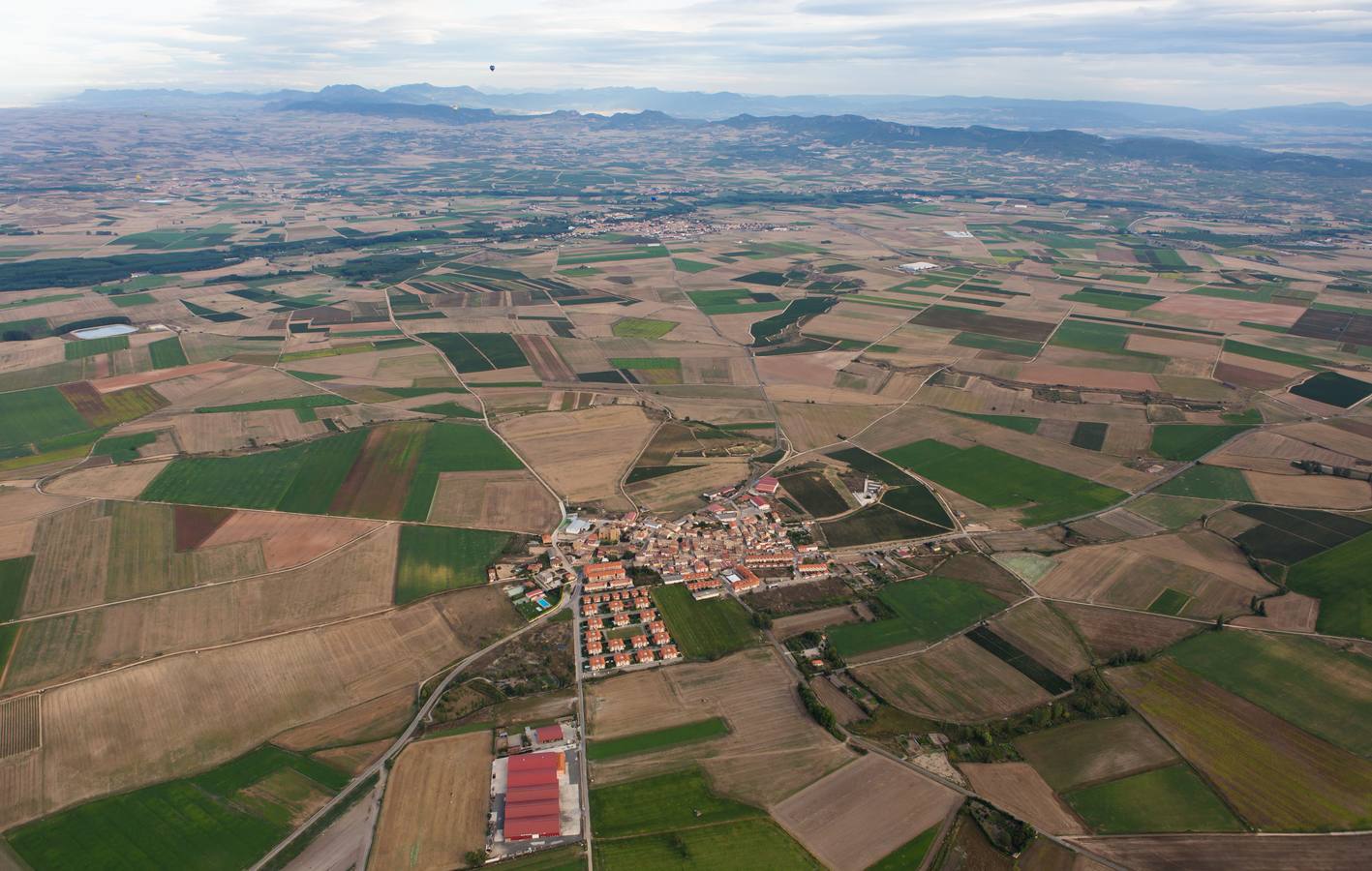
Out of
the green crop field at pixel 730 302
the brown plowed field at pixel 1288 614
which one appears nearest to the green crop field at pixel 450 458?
the brown plowed field at pixel 1288 614

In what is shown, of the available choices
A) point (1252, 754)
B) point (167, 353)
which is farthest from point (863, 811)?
point (167, 353)

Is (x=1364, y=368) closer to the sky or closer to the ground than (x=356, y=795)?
closer to the sky

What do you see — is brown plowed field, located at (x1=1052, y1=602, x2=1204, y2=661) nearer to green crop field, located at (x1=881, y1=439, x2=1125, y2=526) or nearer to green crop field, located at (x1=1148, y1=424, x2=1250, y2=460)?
green crop field, located at (x1=881, y1=439, x2=1125, y2=526)

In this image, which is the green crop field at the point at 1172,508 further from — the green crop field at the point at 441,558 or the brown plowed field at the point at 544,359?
the brown plowed field at the point at 544,359

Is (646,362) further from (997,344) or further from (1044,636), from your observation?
(1044,636)

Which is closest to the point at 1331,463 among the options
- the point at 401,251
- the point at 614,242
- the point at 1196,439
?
the point at 1196,439

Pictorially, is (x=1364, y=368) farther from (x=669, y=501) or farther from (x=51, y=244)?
(x=51, y=244)

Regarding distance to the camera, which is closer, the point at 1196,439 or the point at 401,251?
the point at 1196,439
